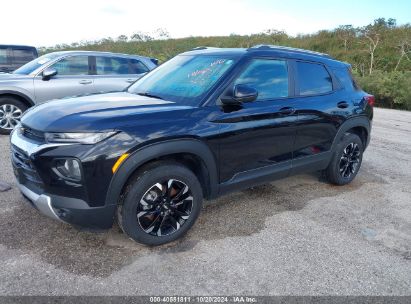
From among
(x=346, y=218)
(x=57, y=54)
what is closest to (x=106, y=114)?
(x=346, y=218)

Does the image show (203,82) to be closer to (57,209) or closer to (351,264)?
(57,209)

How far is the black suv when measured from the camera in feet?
8.84

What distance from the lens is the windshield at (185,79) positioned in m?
3.39

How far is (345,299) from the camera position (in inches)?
101

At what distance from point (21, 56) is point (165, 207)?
954cm

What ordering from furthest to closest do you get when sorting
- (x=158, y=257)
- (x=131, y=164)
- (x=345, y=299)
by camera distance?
(x=158, y=257), (x=131, y=164), (x=345, y=299)

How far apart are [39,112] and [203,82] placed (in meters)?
1.52

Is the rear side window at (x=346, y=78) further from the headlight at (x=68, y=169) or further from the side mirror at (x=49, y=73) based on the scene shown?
the side mirror at (x=49, y=73)

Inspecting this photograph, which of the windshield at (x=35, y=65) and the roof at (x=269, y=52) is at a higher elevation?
the roof at (x=269, y=52)

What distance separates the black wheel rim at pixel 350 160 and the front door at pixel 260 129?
1.20 meters

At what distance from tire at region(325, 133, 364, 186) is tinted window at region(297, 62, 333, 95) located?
2.58ft

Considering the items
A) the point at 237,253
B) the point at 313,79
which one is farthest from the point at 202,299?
the point at 313,79

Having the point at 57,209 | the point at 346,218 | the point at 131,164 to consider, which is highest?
the point at 131,164

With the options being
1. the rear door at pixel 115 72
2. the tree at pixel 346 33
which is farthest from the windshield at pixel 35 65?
the tree at pixel 346 33
